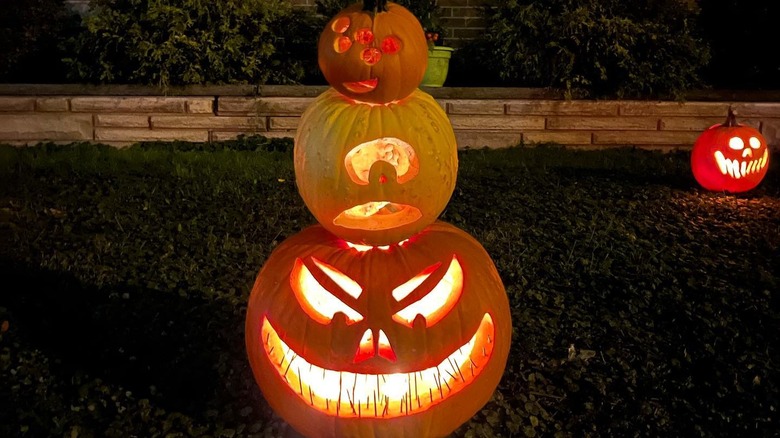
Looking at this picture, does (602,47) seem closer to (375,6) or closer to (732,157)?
(732,157)

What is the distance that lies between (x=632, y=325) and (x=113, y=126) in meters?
5.80

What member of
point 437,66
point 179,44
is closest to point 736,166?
point 437,66

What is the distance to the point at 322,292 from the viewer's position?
214cm

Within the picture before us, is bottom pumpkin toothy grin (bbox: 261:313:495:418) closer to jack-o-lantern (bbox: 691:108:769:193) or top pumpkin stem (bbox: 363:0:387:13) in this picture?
top pumpkin stem (bbox: 363:0:387:13)

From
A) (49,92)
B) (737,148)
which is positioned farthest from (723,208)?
(49,92)

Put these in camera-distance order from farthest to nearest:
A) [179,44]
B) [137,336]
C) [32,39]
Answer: [32,39], [179,44], [137,336]

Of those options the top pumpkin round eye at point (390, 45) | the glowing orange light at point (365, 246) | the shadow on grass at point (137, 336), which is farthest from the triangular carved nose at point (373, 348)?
the top pumpkin round eye at point (390, 45)

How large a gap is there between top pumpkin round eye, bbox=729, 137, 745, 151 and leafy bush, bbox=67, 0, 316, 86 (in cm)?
449

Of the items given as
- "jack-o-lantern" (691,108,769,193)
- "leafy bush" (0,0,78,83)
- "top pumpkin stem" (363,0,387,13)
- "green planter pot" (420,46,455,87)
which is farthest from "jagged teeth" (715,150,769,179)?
"leafy bush" (0,0,78,83)

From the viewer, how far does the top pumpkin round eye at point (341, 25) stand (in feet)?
7.04

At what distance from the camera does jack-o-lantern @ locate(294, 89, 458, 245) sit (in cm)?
212

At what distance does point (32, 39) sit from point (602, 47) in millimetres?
6597

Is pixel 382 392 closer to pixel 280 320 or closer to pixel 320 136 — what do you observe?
pixel 280 320

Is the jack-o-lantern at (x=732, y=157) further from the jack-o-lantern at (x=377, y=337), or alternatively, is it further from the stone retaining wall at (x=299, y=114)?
the jack-o-lantern at (x=377, y=337)
